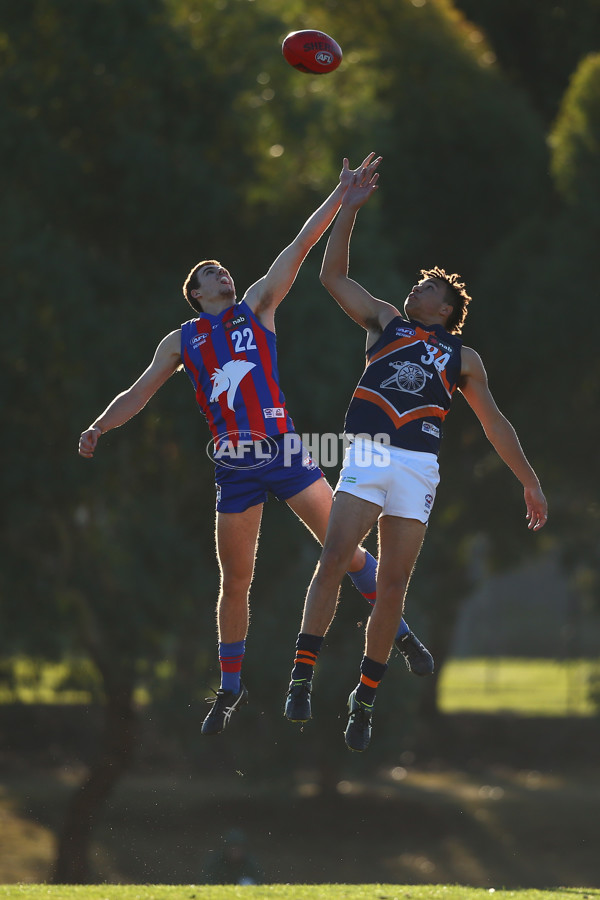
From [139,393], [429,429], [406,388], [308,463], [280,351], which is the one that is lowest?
[308,463]

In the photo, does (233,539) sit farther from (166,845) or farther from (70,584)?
(166,845)

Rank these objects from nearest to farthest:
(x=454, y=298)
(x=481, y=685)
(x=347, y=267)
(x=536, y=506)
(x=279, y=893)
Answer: (x=347, y=267)
(x=536, y=506)
(x=454, y=298)
(x=279, y=893)
(x=481, y=685)

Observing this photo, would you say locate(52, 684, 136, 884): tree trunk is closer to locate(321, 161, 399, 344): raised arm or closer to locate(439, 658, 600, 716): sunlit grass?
locate(439, 658, 600, 716): sunlit grass

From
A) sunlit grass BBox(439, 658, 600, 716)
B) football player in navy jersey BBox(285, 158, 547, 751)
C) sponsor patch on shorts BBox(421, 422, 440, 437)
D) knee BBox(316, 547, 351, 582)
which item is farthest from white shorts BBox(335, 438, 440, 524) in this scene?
sunlit grass BBox(439, 658, 600, 716)

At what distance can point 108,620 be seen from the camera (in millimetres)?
16812

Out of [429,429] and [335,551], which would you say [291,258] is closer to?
[429,429]

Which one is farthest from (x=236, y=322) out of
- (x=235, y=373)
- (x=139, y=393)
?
(x=139, y=393)

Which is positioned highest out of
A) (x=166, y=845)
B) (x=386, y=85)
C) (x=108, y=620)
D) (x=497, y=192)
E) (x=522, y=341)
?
(x=386, y=85)

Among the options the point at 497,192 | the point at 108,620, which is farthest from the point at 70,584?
the point at 497,192

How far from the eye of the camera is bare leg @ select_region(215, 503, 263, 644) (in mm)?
7312

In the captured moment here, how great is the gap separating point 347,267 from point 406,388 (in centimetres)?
83

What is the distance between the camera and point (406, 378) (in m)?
7.07

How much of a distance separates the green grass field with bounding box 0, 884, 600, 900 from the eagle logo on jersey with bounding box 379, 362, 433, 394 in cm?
322

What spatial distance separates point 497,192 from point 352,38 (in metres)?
3.75
